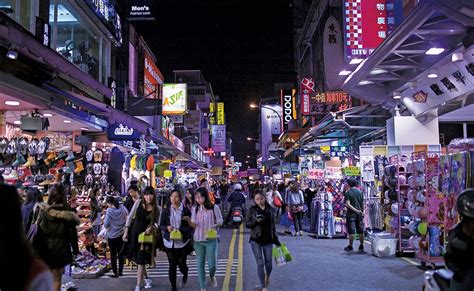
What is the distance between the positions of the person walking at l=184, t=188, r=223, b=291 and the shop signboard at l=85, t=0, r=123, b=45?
11090 millimetres

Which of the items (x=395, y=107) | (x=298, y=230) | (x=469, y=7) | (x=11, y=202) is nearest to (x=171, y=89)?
(x=298, y=230)

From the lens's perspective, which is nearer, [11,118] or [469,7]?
[469,7]

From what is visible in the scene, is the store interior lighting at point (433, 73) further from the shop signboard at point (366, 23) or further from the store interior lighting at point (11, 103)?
the store interior lighting at point (11, 103)

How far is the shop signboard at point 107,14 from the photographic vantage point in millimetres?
17141

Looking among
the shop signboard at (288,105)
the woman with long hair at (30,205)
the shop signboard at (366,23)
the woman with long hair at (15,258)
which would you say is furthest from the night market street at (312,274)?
the shop signboard at (288,105)

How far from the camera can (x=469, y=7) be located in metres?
7.48

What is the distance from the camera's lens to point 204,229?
26.2ft

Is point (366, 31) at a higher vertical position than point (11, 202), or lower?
higher

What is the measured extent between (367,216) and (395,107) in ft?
11.1

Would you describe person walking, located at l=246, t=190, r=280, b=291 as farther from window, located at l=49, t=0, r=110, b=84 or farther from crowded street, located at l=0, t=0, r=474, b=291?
window, located at l=49, t=0, r=110, b=84

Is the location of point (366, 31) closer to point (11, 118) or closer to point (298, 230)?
point (298, 230)

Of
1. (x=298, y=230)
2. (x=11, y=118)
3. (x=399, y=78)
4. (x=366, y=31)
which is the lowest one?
(x=298, y=230)

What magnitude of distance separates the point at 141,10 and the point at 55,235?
19470 mm

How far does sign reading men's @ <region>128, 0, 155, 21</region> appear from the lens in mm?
23766
